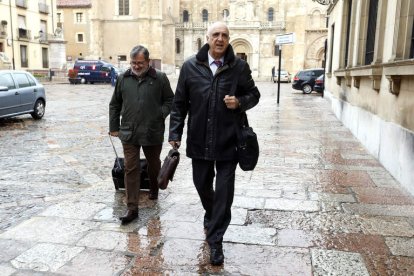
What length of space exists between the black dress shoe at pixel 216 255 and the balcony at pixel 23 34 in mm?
44201

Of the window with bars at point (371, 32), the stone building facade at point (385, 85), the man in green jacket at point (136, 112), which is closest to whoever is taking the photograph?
the man in green jacket at point (136, 112)

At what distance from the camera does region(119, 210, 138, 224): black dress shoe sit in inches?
185

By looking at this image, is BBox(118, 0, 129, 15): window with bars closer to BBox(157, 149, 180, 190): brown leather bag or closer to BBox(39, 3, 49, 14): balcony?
BBox(39, 3, 49, 14): balcony

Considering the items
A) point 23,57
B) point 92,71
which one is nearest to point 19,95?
point 92,71

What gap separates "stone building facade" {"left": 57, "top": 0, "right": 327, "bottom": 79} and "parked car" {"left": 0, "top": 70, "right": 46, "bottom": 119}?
41.2 m

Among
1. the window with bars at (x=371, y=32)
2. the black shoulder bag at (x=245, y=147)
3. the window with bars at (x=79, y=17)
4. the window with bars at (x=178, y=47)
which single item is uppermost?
the window with bars at (x=79, y=17)

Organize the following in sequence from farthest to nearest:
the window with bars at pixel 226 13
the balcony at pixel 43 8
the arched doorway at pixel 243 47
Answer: the window with bars at pixel 226 13, the arched doorway at pixel 243 47, the balcony at pixel 43 8

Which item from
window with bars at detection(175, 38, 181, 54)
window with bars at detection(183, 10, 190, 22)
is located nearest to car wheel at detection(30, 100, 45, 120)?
window with bars at detection(175, 38, 181, 54)

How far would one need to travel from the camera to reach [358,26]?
1039 centimetres

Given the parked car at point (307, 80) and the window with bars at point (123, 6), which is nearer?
the parked car at point (307, 80)

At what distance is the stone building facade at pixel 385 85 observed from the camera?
6078 mm

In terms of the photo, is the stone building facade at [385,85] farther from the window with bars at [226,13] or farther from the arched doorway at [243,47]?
the window with bars at [226,13]

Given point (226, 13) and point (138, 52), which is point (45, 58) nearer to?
point (226, 13)

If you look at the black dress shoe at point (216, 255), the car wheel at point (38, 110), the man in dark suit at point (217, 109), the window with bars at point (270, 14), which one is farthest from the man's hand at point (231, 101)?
the window with bars at point (270, 14)
